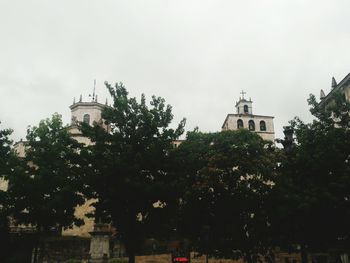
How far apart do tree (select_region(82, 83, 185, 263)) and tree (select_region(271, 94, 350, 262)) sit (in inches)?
230

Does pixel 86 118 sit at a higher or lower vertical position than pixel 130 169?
higher

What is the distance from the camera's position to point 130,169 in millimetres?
16656

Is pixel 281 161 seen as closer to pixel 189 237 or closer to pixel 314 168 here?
pixel 314 168

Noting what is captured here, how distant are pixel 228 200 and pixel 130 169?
5.21 m

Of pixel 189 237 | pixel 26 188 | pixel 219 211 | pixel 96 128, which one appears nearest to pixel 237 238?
pixel 219 211

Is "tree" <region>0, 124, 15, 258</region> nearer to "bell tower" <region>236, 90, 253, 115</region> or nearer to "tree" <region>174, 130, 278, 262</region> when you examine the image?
"tree" <region>174, 130, 278, 262</region>

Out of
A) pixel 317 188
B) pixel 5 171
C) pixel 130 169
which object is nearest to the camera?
pixel 317 188

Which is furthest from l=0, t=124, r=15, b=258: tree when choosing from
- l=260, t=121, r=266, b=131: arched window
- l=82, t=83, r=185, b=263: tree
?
l=260, t=121, r=266, b=131: arched window

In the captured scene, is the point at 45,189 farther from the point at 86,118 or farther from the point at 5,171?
the point at 86,118

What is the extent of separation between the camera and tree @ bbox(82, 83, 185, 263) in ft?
54.7

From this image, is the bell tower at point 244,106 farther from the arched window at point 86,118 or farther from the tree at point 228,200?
the tree at point 228,200

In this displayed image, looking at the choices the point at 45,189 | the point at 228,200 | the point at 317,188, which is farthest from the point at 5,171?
the point at 317,188

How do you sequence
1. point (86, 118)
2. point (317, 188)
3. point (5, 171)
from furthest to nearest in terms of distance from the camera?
point (86, 118)
point (5, 171)
point (317, 188)

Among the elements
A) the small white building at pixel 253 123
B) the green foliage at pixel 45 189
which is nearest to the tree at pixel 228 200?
the green foliage at pixel 45 189
